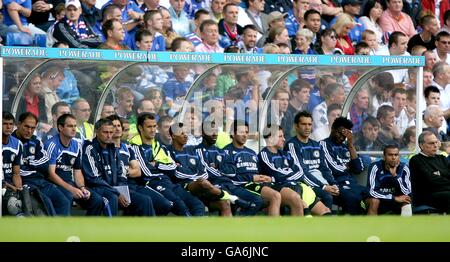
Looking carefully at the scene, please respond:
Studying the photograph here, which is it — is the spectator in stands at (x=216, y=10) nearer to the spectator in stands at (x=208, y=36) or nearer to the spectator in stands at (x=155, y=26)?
the spectator in stands at (x=208, y=36)

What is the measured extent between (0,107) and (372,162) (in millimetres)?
3682

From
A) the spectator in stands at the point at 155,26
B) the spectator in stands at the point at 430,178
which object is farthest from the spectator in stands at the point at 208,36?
the spectator in stands at the point at 430,178

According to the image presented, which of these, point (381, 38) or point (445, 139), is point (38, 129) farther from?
point (381, 38)

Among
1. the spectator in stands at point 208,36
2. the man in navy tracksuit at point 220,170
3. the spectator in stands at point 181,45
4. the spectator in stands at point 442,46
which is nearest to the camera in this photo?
the man in navy tracksuit at point 220,170

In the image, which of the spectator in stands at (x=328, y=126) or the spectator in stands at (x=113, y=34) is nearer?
the spectator in stands at (x=328, y=126)

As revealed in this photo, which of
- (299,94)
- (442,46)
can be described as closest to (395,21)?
(442,46)

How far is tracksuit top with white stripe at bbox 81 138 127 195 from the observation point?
1085 centimetres

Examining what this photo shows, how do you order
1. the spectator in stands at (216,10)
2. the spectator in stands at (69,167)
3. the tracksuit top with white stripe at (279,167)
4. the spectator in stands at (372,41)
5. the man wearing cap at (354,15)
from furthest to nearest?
the man wearing cap at (354,15) → the spectator in stands at (372,41) → the spectator in stands at (216,10) → the tracksuit top with white stripe at (279,167) → the spectator in stands at (69,167)

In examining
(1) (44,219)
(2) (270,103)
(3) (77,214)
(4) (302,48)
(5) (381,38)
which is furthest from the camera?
(5) (381,38)

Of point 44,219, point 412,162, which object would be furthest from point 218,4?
point 44,219

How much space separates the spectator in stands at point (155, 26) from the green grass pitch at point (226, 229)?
3.00 m

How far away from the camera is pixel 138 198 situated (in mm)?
10867

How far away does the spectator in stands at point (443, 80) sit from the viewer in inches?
552

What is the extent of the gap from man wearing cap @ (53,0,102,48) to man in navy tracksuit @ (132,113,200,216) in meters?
1.58
